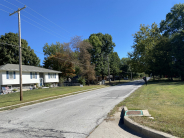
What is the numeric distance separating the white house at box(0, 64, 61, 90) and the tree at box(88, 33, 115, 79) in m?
14.3

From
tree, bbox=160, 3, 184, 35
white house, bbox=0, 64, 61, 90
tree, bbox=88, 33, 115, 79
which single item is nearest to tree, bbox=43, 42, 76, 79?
white house, bbox=0, 64, 61, 90

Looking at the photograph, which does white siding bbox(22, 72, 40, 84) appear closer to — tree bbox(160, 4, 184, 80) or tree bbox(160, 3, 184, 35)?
tree bbox(160, 4, 184, 80)

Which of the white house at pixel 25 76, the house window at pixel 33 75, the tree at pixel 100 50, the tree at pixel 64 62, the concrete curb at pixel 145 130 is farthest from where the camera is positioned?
the tree at pixel 100 50

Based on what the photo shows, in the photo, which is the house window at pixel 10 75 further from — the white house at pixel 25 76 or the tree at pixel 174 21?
the tree at pixel 174 21

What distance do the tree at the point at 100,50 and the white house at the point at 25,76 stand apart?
1431 cm

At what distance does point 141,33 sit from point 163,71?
46.1ft

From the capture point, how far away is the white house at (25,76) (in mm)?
25823

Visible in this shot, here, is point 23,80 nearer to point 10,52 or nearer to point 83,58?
point 10,52

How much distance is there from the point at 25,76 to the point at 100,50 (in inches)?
1008

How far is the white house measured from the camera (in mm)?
25823

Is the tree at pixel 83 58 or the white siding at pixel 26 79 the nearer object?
the white siding at pixel 26 79

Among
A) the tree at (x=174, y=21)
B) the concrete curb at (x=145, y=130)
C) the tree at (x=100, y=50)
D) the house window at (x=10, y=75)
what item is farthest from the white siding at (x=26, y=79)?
the tree at (x=174, y=21)

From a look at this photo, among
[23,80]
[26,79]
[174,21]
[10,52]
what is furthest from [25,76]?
[174,21]

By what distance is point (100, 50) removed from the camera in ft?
161
